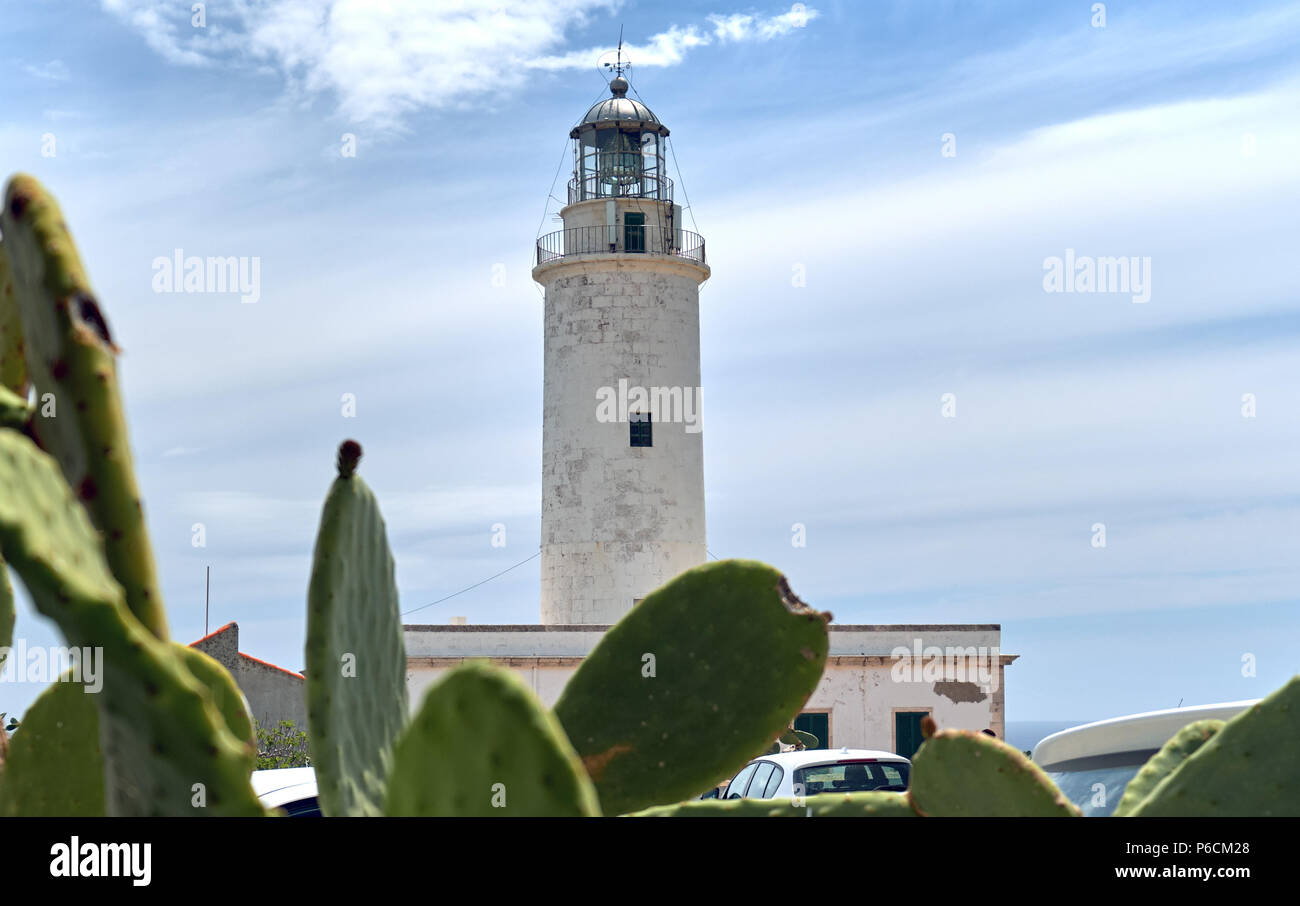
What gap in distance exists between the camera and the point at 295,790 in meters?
6.59

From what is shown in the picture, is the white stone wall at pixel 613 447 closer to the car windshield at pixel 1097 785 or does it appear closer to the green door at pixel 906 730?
the green door at pixel 906 730

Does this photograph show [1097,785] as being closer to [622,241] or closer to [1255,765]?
[1255,765]

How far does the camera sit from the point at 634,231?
1029 inches

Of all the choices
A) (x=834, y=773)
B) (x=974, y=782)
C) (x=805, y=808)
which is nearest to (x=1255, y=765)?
(x=974, y=782)

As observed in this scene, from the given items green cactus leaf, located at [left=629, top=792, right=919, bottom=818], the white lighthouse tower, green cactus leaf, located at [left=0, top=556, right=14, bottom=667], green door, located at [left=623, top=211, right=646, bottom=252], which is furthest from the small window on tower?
green cactus leaf, located at [left=629, top=792, right=919, bottom=818]

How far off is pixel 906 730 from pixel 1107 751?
1733cm

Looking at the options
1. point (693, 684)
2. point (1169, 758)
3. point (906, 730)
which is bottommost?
point (906, 730)

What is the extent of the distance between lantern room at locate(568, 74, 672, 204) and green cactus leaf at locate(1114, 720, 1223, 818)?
81.9ft

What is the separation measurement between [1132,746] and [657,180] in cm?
2098

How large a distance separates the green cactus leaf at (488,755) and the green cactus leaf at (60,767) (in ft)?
2.86

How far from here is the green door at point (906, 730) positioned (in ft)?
77.8

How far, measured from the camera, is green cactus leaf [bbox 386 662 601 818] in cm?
92
